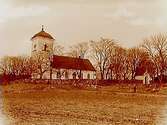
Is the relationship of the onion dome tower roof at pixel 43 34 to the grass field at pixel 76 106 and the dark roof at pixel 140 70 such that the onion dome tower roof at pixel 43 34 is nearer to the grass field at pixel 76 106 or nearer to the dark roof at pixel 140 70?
the grass field at pixel 76 106

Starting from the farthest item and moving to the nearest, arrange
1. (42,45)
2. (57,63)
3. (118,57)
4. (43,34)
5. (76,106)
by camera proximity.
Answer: (57,63)
(42,45)
(76,106)
(118,57)
(43,34)

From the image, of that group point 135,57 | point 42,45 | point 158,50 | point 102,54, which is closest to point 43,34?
point 42,45

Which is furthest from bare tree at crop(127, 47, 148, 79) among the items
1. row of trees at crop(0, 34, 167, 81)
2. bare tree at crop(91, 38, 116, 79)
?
bare tree at crop(91, 38, 116, 79)

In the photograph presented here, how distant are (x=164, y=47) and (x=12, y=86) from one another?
1.55 meters

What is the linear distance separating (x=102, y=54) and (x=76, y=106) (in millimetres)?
558

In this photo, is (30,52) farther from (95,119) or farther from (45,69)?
(95,119)

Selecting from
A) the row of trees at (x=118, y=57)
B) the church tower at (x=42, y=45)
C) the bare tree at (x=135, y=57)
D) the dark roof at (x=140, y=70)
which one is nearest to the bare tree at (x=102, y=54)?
the row of trees at (x=118, y=57)

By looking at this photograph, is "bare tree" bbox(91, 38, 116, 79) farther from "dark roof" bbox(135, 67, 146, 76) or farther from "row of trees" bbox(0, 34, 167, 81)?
"dark roof" bbox(135, 67, 146, 76)

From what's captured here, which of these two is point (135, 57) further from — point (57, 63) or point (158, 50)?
point (57, 63)

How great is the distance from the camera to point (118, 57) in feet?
10.6

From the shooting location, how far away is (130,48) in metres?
3.08

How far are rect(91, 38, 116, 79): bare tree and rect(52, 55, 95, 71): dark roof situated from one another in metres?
0.09

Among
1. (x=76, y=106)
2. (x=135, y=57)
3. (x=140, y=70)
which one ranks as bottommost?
(x=76, y=106)

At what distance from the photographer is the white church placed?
3.35 m
